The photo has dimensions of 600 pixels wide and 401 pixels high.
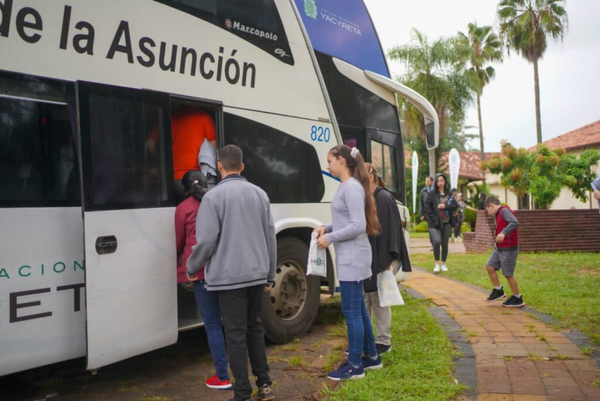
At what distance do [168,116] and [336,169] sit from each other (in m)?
1.45

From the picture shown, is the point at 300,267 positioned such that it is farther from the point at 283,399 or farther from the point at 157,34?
the point at 157,34

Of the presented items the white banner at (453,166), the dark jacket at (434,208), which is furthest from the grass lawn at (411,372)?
the white banner at (453,166)

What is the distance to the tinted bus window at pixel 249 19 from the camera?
4.99 m

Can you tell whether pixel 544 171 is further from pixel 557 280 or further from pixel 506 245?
pixel 506 245

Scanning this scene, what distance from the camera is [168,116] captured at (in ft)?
15.2

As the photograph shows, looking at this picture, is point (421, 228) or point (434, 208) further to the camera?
point (421, 228)

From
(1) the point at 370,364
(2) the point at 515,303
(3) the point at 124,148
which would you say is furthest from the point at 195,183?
(2) the point at 515,303

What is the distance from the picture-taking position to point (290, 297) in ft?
19.3

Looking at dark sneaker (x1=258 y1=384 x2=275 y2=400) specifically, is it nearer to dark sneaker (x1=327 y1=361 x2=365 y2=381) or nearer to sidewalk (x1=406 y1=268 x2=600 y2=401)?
dark sneaker (x1=327 y1=361 x2=365 y2=381)

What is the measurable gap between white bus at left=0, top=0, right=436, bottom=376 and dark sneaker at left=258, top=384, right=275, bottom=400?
2.97 feet

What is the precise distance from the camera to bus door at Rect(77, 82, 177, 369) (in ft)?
13.0

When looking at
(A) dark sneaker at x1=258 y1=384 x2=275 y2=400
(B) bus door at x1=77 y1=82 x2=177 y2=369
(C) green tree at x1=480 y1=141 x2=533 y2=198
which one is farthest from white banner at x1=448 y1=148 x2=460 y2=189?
(A) dark sneaker at x1=258 y1=384 x2=275 y2=400

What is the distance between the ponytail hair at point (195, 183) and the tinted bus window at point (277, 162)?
0.58 metres

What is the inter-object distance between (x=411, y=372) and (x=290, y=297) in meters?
1.61
